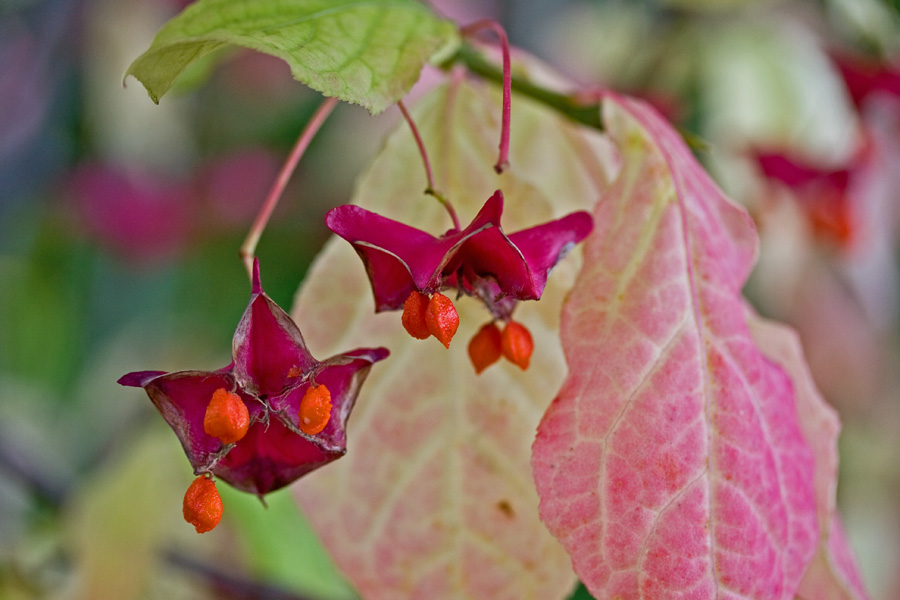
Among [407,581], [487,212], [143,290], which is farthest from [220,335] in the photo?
[487,212]

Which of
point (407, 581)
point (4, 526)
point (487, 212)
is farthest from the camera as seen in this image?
point (4, 526)

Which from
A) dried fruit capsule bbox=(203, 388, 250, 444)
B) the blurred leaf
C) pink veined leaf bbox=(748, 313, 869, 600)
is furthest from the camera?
the blurred leaf

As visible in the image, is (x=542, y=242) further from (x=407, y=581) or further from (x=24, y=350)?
(x=24, y=350)

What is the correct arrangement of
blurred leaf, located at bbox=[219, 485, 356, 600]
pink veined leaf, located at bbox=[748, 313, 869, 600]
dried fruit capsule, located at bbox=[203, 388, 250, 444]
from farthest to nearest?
blurred leaf, located at bbox=[219, 485, 356, 600]
pink veined leaf, located at bbox=[748, 313, 869, 600]
dried fruit capsule, located at bbox=[203, 388, 250, 444]

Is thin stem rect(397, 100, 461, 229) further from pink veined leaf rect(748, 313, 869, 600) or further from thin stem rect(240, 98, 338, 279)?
pink veined leaf rect(748, 313, 869, 600)

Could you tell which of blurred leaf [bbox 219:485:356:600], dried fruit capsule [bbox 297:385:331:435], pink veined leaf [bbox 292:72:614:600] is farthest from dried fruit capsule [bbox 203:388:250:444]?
blurred leaf [bbox 219:485:356:600]

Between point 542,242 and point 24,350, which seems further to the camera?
point 24,350

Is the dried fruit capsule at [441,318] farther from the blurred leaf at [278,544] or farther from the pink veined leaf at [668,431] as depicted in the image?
the blurred leaf at [278,544]
